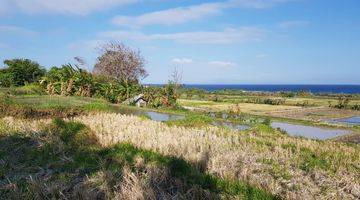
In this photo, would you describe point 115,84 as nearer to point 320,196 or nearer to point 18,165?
point 18,165

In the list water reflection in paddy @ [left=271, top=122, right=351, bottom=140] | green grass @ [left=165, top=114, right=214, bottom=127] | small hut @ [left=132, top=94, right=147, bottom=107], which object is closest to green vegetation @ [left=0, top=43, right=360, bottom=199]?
green grass @ [left=165, top=114, right=214, bottom=127]

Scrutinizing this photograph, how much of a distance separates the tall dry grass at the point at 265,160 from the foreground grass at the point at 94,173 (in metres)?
0.25

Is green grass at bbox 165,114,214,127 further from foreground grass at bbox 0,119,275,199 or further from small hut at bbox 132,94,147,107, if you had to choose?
small hut at bbox 132,94,147,107

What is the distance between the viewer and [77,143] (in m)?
9.46

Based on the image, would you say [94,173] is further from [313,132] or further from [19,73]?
[19,73]

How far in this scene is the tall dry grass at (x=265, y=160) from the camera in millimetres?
6090

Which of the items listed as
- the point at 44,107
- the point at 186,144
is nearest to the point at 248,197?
the point at 186,144

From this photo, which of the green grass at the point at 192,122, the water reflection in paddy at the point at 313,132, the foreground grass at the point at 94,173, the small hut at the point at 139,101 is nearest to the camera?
the foreground grass at the point at 94,173

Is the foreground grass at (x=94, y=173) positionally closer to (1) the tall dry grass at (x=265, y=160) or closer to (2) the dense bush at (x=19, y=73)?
(1) the tall dry grass at (x=265, y=160)

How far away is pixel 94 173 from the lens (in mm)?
6656

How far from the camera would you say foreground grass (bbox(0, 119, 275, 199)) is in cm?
559

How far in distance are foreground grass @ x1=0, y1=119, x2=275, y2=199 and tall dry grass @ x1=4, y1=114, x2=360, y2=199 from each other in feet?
0.83

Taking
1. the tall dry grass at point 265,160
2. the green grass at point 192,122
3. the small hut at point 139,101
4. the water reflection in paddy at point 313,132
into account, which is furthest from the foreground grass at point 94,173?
the small hut at point 139,101

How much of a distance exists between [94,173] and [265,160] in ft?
11.1
